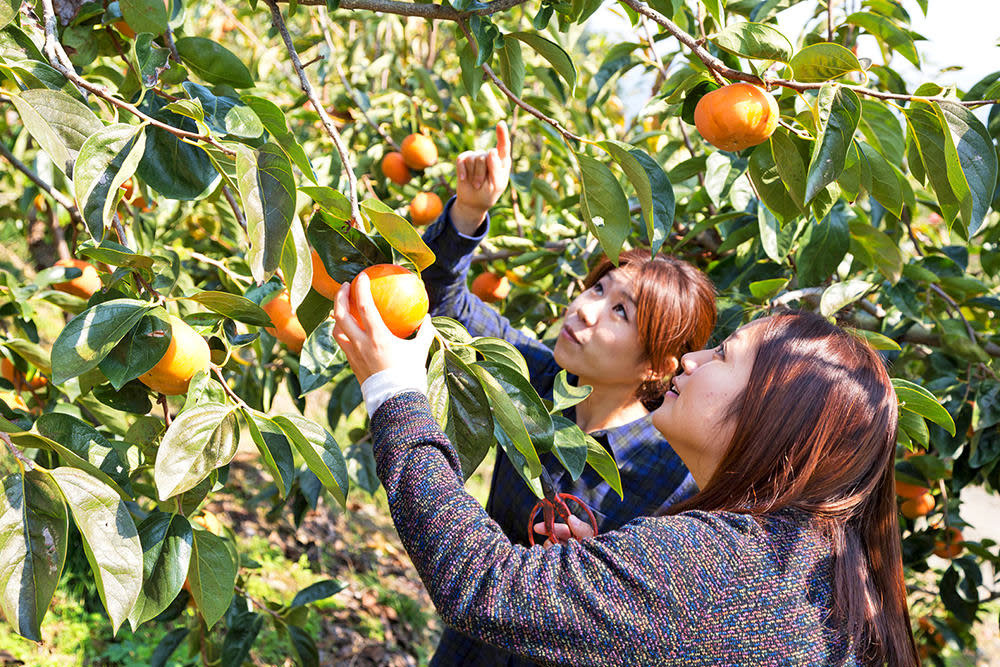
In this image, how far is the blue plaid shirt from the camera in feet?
5.21

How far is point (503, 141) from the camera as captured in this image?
4.62 ft

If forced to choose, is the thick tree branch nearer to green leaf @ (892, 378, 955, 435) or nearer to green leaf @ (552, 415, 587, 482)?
green leaf @ (552, 415, 587, 482)

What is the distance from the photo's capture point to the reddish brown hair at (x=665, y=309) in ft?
5.45

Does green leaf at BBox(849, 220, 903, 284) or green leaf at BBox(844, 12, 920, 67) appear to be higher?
green leaf at BBox(844, 12, 920, 67)

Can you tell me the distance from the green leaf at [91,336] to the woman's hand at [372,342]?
9.0 inches

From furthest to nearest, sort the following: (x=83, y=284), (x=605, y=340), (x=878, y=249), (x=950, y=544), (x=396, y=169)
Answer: (x=396, y=169), (x=950, y=544), (x=83, y=284), (x=878, y=249), (x=605, y=340)

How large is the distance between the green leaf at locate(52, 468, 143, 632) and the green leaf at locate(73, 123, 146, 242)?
0.27 meters

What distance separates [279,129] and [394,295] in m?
0.27

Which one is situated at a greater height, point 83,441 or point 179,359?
point 179,359

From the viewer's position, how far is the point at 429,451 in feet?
3.25

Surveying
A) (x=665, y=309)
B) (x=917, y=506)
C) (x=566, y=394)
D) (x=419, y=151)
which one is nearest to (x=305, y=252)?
(x=566, y=394)

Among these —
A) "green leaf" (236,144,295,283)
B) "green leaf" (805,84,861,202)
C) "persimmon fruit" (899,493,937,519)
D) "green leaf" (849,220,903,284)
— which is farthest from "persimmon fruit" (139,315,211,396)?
"persimmon fruit" (899,493,937,519)

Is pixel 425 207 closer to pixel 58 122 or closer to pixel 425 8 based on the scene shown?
pixel 425 8

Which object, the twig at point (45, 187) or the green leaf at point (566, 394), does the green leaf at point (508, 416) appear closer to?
the green leaf at point (566, 394)
